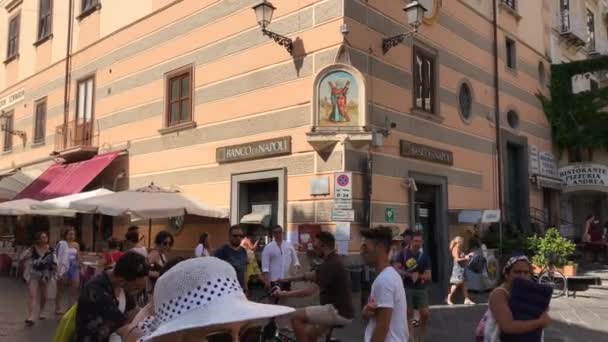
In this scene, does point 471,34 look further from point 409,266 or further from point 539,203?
point 409,266

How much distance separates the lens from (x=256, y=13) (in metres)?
11.9

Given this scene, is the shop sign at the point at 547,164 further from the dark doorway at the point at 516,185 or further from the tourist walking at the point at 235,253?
the tourist walking at the point at 235,253

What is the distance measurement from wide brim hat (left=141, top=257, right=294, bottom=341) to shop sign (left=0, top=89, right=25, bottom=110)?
76.7ft

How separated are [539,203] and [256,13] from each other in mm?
11537

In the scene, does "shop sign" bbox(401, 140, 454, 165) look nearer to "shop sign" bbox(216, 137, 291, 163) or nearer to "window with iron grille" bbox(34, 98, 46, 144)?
"shop sign" bbox(216, 137, 291, 163)

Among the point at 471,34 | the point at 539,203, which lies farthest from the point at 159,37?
the point at 539,203

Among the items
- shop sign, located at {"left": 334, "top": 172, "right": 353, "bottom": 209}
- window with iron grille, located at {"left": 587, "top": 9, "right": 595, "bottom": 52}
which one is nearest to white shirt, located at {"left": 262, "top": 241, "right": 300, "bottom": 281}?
shop sign, located at {"left": 334, "top": 172, "right": 353, "bottom": 209}

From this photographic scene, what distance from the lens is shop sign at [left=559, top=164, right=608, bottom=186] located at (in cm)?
1947

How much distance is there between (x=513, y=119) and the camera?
17.8m

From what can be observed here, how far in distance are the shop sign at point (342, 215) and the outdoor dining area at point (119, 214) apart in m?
3.16

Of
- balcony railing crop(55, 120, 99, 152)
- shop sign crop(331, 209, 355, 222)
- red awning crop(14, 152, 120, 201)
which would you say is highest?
balcony railing crop(55, 120, 99, 152)

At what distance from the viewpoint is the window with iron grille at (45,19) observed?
21.0 metres

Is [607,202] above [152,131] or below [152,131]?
below

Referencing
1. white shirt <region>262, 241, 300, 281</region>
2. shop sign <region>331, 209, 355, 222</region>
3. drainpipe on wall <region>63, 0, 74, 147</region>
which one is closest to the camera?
white shirt <region>262, 241, 300, 281</region>
